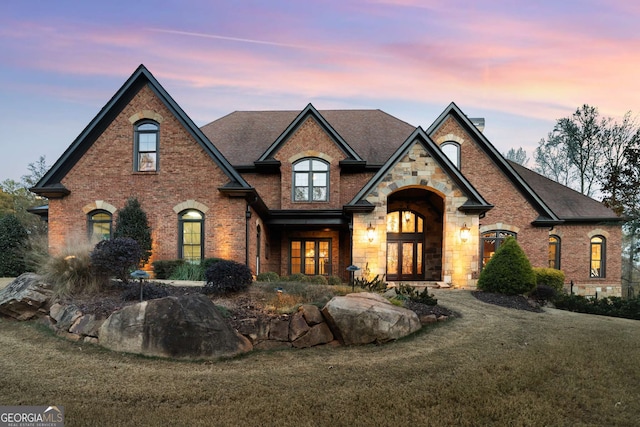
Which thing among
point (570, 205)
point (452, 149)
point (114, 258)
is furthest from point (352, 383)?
point (570, 205)

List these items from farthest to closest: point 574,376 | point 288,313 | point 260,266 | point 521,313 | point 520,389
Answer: point 260,266
point 521,313
point 288,313
point 574,376
point 520,389

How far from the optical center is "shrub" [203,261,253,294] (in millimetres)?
9250

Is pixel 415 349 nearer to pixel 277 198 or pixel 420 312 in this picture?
pixel 420 312

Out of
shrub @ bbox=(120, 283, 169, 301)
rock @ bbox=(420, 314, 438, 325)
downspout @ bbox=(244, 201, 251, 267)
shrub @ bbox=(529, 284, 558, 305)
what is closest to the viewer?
shrub @ bbox=(120, 283, 169, 301)

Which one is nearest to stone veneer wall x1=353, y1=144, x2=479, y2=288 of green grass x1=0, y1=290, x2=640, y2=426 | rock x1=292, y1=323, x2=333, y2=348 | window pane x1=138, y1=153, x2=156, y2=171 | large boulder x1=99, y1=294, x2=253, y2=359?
green grass x1=0, y1=290, x2=640, y2=426

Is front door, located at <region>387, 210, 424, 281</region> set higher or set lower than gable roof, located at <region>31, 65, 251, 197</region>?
lower

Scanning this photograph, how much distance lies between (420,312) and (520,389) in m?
3.57

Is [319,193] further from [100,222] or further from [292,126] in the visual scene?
[100,222]

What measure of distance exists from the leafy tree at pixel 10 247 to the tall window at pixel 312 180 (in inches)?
485

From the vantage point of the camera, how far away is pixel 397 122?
23094 millimetres

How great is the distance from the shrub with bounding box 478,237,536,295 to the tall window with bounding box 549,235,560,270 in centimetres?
793

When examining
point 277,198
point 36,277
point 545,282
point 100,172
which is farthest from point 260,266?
point 545,282

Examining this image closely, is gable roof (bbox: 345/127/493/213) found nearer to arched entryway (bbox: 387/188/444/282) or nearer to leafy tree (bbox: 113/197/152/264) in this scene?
arched entryway (bbox: 387/188/444/282)

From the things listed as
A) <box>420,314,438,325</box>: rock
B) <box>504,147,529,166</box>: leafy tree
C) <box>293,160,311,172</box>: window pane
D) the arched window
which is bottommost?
<box>420,314,438,325</box>: rock
